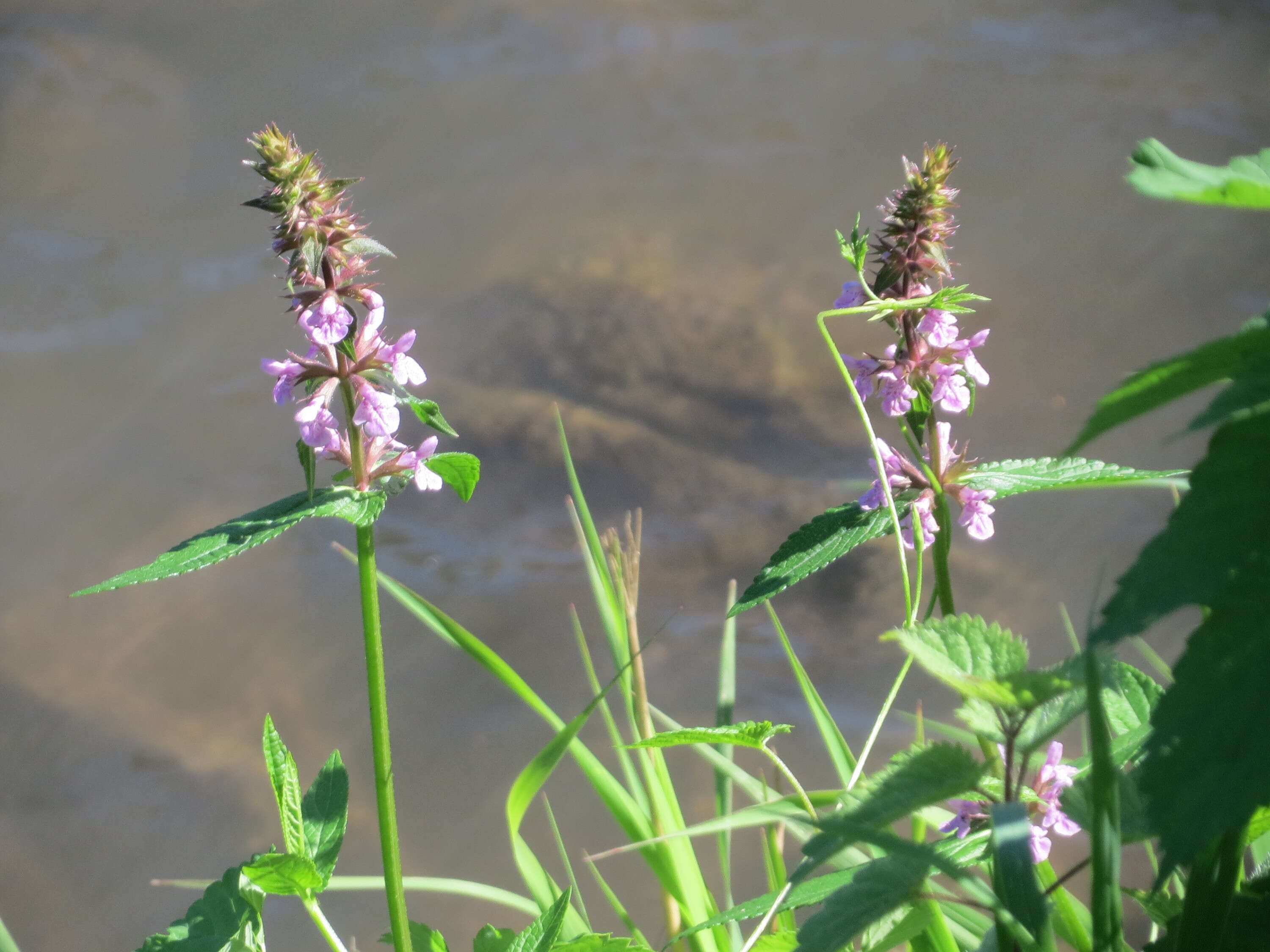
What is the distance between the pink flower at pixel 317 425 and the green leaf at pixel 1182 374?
52 centimetres

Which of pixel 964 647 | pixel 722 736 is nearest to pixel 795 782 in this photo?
pixel 722 736

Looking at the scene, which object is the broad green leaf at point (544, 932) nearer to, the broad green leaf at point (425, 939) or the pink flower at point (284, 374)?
the broad green leaf at point (425, 939)

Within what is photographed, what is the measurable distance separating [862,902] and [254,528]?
1.53 ft

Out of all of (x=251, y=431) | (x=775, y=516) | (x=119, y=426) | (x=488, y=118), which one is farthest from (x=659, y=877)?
(x=488, y=118)

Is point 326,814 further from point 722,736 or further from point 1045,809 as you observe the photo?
point 1045,809

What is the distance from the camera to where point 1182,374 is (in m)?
0.30

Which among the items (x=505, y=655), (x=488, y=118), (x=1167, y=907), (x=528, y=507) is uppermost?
(x=488, y=118)

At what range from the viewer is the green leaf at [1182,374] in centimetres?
29

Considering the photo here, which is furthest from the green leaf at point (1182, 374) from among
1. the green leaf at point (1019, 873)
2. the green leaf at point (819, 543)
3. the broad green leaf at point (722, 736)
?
the green leaf at point (819, 543)

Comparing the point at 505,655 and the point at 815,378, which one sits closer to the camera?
the point at 505,655

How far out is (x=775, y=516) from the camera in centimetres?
181

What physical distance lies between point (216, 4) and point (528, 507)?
1.92 metres

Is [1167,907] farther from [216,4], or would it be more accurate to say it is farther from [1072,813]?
[216,4]

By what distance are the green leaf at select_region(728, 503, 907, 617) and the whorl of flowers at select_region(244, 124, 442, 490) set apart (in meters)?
0.24
